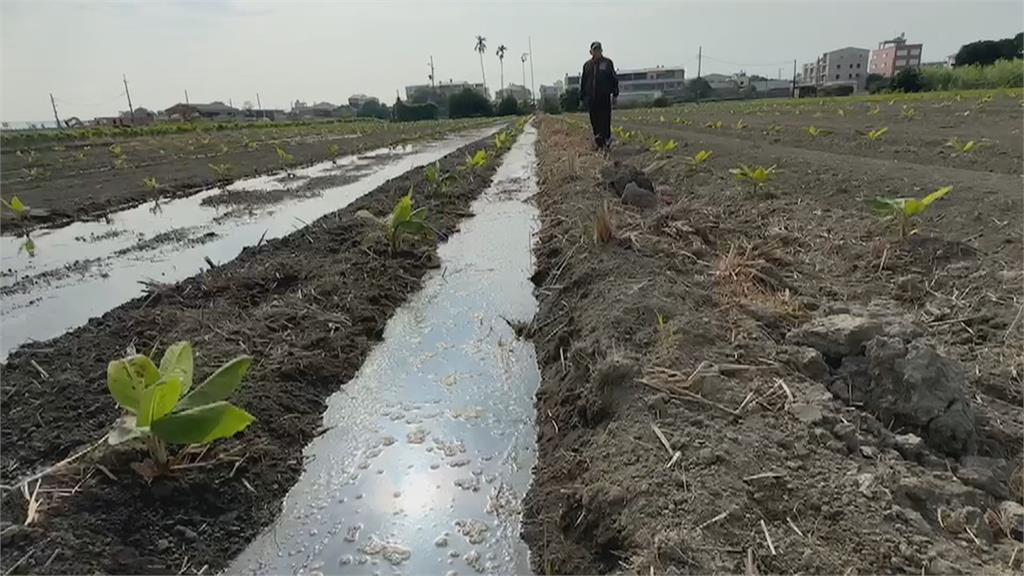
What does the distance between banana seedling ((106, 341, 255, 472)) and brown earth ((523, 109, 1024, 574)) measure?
3.47 ft

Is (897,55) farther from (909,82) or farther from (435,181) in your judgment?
(435,181)

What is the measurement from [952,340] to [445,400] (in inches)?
95.8

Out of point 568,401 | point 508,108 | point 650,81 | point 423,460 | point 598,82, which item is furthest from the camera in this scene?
point 650,81

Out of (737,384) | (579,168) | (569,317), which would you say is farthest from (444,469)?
(579,168)

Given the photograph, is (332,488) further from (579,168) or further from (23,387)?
(579,168)

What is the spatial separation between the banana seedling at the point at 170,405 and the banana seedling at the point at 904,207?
12.7 ft

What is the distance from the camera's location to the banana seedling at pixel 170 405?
183 cm

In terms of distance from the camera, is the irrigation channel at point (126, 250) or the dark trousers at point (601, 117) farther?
the dark trousers at point (601, 117)

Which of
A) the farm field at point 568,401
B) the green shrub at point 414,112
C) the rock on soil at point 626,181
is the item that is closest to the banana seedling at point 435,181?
the rock on soil at point 626,181

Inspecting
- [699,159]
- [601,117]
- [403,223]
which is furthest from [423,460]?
[601,117]

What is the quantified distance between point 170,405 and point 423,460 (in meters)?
0.93

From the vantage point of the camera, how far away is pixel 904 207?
3.75 m

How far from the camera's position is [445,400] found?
9.30ft

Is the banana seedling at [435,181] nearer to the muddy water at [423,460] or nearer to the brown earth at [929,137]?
the muddy water at [423,460]
